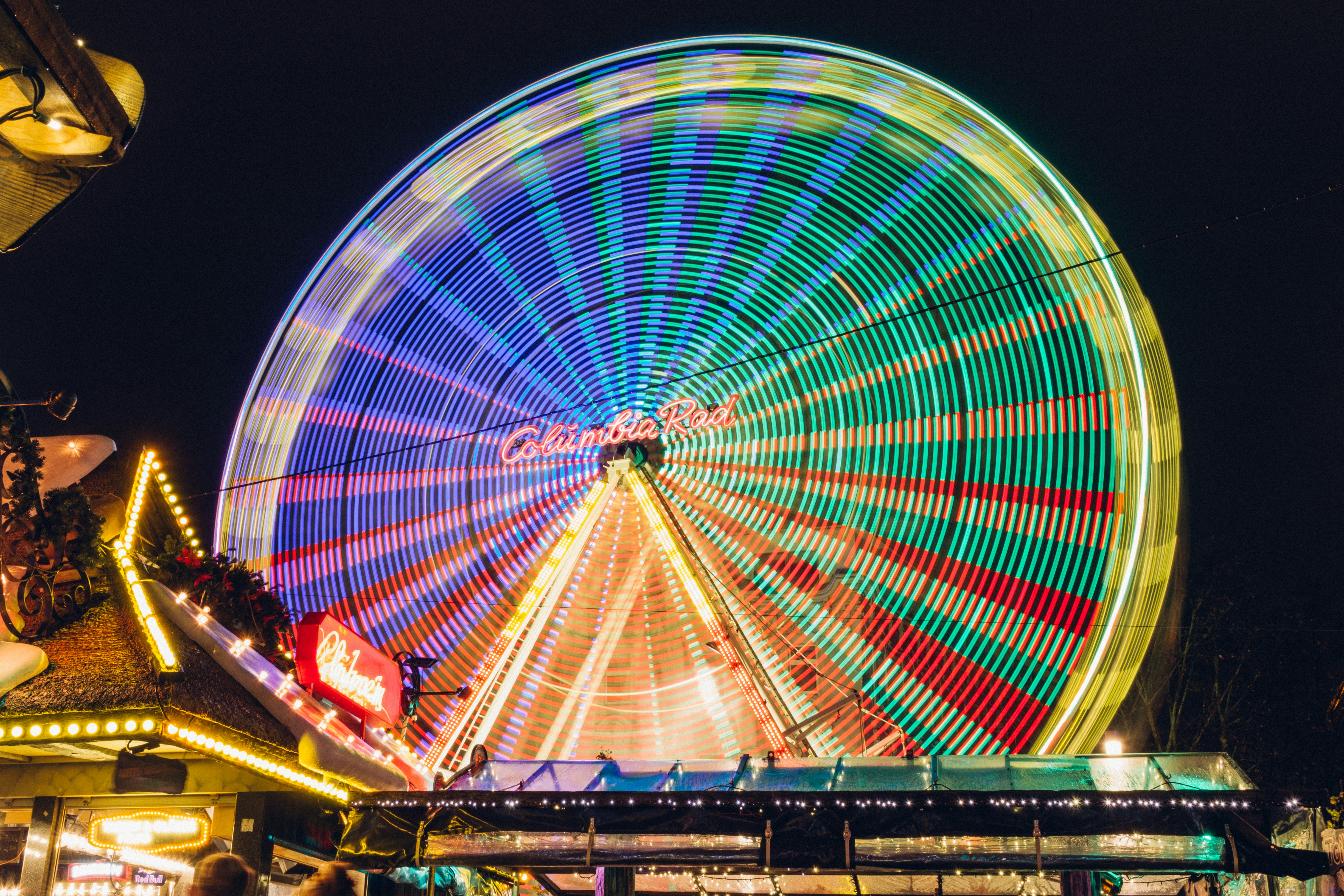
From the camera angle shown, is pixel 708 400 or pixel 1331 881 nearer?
pixel 1331 881

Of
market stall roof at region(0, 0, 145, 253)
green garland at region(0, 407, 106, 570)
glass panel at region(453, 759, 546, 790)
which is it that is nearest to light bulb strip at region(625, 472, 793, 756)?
glass panel at region(453, 759, 546, 790)

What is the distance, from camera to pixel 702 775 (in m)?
7.43

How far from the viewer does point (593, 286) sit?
48.1 feet

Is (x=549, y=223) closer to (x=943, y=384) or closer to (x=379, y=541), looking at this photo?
(x=379, y=541)

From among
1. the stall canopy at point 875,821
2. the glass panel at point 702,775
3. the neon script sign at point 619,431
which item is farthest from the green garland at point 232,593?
the neon script sign at point 619,431

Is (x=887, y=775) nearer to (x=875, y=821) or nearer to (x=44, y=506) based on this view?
(x=875, y=821)

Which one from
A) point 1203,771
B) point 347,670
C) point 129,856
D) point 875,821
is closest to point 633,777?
point 875,821

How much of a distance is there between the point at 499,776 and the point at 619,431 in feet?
20.2

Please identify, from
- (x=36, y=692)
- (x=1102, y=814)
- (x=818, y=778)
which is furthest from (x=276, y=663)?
(x=1102, y=814)

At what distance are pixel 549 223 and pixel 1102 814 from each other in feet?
35.6

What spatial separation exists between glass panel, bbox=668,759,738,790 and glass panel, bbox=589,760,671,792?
0.27ft

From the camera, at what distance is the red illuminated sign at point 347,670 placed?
8.76m

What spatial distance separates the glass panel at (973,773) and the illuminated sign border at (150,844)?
5.38 m

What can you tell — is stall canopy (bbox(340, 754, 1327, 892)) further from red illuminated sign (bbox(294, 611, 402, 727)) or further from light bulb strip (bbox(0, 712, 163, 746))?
red illuminated sign (bbox(294, 611, 402, 727))
